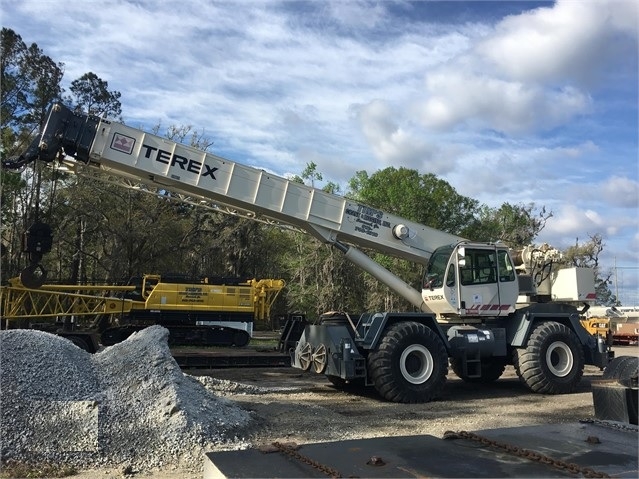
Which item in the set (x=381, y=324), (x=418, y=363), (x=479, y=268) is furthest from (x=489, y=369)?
(x=381, y=324)

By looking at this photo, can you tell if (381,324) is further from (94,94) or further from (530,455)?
(94,94)

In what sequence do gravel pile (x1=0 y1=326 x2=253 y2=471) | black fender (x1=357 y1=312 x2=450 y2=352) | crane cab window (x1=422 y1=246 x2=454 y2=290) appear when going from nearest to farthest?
gravel pile (x1=0 y1=326 x2=253 y2=471) → black fender (x1=357 y1=312 x2=450 y2=352) → crane cab window (x1=422 y1=246 x2=454 y2=290)

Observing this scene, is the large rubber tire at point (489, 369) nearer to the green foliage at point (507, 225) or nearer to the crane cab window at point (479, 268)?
the crane cab window at point (479, 268)

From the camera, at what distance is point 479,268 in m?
12.1

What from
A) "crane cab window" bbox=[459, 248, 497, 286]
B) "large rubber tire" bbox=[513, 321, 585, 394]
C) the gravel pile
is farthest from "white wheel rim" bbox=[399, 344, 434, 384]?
the gravel pile

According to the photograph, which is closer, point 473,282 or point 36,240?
point 473,282

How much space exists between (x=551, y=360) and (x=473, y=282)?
2.22 m

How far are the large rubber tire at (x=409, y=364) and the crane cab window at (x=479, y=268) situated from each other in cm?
164

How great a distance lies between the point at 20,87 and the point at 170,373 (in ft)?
85.8

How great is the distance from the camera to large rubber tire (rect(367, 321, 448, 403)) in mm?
10383

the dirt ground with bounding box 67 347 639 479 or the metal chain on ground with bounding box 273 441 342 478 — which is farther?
the dirt ground with bounding box 67 347 639 479

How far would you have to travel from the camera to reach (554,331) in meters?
12.0

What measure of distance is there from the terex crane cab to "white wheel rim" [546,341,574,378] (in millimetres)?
20

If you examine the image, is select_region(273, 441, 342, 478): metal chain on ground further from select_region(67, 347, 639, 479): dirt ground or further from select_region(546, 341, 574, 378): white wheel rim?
select_region(546, 341, 574, 378): white wheel rim
